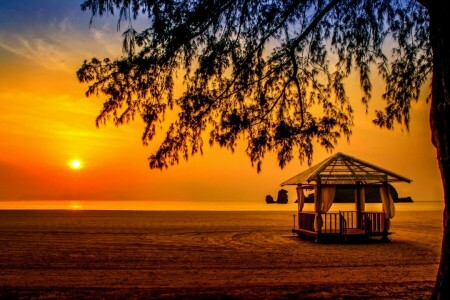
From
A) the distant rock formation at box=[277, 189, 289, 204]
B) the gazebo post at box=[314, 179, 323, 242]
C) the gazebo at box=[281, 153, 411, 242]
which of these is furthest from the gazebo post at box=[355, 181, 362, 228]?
the distant rock formation at box=[277, 189, 289, 204]

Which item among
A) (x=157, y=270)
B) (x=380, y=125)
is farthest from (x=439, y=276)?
(x=157, y=270)

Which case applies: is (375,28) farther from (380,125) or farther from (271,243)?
(271,243)

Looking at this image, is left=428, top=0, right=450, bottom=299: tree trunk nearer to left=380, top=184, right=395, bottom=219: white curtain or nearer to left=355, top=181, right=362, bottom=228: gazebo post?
left=380, top=184, right=395, bottom=219: white curtain

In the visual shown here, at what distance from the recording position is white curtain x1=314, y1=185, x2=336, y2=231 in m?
18.1

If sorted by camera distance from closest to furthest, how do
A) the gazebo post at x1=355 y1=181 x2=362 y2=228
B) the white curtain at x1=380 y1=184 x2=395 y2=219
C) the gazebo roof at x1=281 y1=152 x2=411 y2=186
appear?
the gazebo roof at x1=281 y1=152 x2=411 y2=186 < the white curtain at x1=380 y1=184 x2=395 y2=219 < the gazebo post at x1=355 y1=181 x2=362 y2=228

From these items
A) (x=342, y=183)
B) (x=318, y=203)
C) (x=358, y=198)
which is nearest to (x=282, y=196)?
(x=358, y=198)

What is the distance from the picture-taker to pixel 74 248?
14.9 metres

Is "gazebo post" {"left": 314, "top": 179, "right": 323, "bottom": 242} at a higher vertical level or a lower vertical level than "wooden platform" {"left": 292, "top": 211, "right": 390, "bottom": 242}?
higher

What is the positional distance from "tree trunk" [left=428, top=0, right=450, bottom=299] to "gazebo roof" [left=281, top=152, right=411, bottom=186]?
11.9 m

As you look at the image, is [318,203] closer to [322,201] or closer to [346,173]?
[322,201]

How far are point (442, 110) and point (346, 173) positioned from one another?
13.2 meters

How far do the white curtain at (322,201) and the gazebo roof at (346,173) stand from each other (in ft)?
0.97

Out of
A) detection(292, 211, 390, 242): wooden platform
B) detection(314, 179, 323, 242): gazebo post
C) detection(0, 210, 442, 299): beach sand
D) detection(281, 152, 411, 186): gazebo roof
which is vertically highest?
detection(281, 152, 411, 186): gazebo roof

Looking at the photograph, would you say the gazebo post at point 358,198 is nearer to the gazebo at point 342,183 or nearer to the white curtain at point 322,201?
the gazebo at point 342,183
